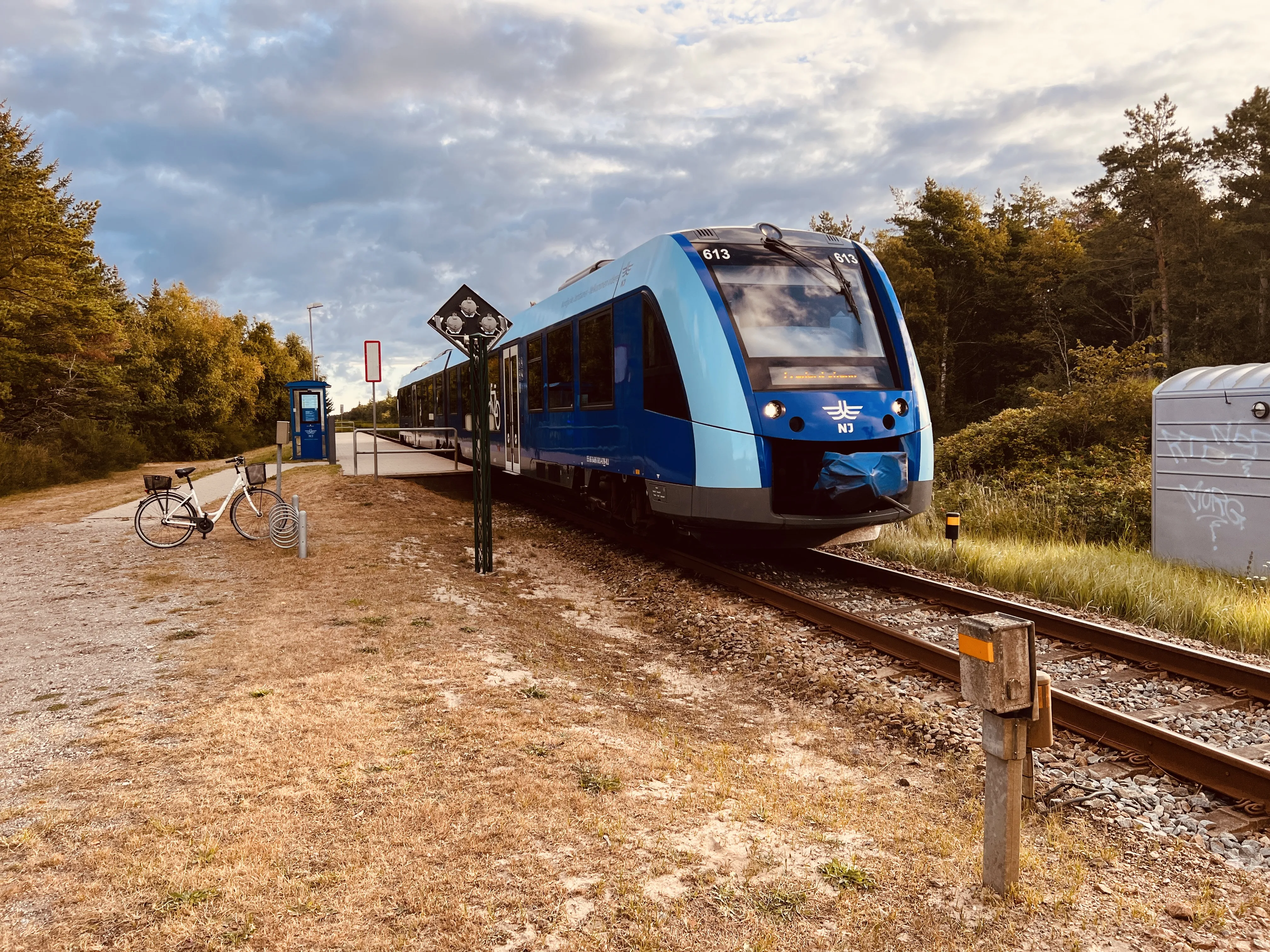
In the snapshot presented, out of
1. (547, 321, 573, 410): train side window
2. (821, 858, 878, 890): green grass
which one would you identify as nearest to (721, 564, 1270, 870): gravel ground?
(821, 858, 878, 890): green grass

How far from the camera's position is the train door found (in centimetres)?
1397

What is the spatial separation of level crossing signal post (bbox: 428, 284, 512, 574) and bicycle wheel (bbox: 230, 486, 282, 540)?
120 inches

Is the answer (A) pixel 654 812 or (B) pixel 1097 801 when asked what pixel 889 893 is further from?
(B) pixel 1097 801

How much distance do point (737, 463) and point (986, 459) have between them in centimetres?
1257

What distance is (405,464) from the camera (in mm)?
20250

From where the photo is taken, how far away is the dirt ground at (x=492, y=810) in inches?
112

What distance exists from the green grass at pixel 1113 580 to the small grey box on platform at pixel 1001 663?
480cm

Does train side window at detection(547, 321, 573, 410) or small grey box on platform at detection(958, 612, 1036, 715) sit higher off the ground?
train side window at detection(547, 321, 573, 410)

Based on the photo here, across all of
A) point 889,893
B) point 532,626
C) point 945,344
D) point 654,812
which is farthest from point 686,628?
point 945,344

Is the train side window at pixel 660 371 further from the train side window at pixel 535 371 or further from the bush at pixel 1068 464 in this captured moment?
the bush at pixel 1068 464

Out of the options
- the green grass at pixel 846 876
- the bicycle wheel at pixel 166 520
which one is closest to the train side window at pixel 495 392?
the bicycle wheel at pixel 166 520

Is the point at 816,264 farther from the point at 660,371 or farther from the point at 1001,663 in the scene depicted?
the point at 1001,663

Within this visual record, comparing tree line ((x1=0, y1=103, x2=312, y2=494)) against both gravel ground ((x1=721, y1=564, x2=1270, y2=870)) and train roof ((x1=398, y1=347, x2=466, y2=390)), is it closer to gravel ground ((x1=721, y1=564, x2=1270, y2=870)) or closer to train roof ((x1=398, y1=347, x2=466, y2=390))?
train roof ((x1=398, y1=347, x2=466, y2=390))

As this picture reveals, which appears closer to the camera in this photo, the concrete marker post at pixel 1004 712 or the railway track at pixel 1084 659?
the concrete marker post at pixel 1004 712
